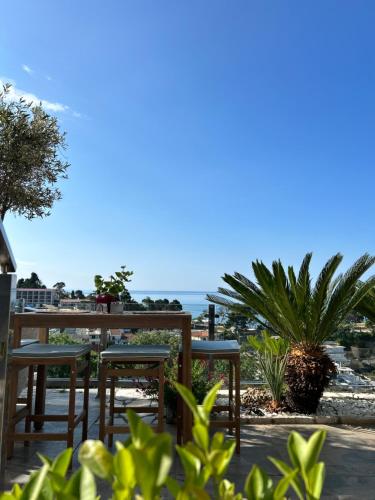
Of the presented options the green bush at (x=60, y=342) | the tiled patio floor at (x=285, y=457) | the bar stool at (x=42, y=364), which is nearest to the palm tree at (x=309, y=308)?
the tiled patio floor at (x=285, y=457)

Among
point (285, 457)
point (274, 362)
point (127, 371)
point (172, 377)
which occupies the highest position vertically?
point (127, 371)

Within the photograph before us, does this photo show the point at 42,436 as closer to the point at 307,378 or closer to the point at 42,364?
the point at 42,364

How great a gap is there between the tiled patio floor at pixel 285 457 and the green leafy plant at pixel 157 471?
1.90 metres

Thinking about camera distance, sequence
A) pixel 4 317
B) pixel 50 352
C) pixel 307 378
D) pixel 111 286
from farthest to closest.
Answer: pixel 307 378 < pixel 111 286 < pixel 50 352 < pixel 4 317

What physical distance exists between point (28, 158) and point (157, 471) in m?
5.66

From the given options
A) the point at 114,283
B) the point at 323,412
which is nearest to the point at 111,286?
the point at 114,283

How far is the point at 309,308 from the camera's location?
13.6ft

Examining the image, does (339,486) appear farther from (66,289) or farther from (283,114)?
Result: (283,114)

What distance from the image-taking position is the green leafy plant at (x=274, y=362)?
4090mm

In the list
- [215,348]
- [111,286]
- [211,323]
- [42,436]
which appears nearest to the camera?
[42,436]

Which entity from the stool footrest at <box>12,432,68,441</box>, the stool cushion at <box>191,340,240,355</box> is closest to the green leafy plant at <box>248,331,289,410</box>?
the stool cushion at <box>191,340,240,355</box>

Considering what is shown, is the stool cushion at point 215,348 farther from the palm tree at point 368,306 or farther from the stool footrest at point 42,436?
the palm tree at point 368,306

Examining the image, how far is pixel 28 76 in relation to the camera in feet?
21.5

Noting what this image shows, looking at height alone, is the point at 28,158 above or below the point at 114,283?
above
